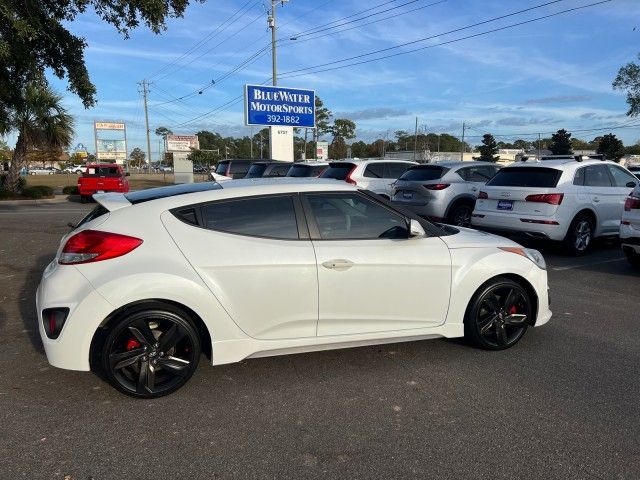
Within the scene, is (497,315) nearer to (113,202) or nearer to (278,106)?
(113,202)

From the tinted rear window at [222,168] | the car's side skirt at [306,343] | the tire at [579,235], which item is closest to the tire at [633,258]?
the tire at [579,235]

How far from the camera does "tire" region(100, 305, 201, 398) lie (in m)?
3.44

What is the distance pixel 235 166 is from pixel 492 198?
13.2 metres

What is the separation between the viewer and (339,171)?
1276 centimetres

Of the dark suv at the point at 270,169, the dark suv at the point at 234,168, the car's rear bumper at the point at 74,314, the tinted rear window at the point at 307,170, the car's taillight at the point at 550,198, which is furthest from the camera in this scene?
the dark suv at the point at 234,168

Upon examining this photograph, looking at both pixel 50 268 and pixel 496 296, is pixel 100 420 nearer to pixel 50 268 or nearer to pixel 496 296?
pixel 50 268

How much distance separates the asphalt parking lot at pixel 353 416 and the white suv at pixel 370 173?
7.99m

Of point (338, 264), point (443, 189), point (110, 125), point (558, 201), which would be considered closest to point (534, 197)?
point (558, 201)

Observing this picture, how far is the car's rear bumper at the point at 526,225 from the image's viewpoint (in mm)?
8352

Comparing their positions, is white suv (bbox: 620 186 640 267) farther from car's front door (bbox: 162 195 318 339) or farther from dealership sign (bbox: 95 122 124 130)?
dealership sign (bbox: 95 122 124 130)

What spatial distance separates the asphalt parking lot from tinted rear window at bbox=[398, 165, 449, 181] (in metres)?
6.29

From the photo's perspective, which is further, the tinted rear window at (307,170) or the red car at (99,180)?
the red car at (99,180)

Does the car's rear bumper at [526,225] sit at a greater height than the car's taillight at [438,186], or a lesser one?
lesser

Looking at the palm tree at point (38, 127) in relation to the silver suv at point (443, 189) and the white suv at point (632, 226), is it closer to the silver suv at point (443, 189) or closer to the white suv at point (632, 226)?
the silver suv at point (443, 189)
